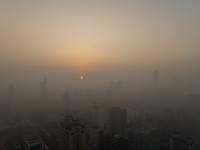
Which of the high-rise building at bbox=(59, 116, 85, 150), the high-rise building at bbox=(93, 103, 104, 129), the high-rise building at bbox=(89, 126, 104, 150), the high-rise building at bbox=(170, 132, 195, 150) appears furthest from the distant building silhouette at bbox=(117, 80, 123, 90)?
the high-rise building at bbox=(59, 116, 85, 150)

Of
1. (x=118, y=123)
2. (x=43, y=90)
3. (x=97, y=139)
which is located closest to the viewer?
(x=97, y=139)

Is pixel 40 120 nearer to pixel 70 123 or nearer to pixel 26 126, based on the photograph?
pixel 26 126

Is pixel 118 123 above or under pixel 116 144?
above

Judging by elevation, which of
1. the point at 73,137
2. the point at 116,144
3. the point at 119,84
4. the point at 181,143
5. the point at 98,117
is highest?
the point at 119,84

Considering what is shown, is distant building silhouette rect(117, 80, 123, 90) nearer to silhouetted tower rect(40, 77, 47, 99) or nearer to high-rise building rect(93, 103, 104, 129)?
high-rise building rect(93, 103, 104, 129)

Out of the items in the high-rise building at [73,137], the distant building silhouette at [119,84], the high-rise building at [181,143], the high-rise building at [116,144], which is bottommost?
the high-rise building at [116,144]

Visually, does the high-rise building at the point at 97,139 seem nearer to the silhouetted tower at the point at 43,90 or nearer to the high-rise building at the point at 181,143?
the high-rise building at the point at 181,143

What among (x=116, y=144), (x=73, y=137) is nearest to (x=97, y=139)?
(x=116, y=144)

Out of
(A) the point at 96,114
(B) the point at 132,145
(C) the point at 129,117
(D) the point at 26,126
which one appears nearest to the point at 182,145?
(B) the point at 132,145

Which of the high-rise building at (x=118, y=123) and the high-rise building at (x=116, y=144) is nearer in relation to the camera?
the high-rise building at (x=116, y=144)

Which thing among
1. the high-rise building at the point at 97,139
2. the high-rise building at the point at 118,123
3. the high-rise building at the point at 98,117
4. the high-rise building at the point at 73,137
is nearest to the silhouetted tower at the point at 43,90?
the high-rise building at the point at 98,117

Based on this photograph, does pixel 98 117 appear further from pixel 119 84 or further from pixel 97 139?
pixel 119 84

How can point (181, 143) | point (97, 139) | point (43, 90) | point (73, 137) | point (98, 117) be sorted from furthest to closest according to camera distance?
point (43, 90)
point (98, 117)
point (97, 139)
point (181, 143)
point (73, 137)
